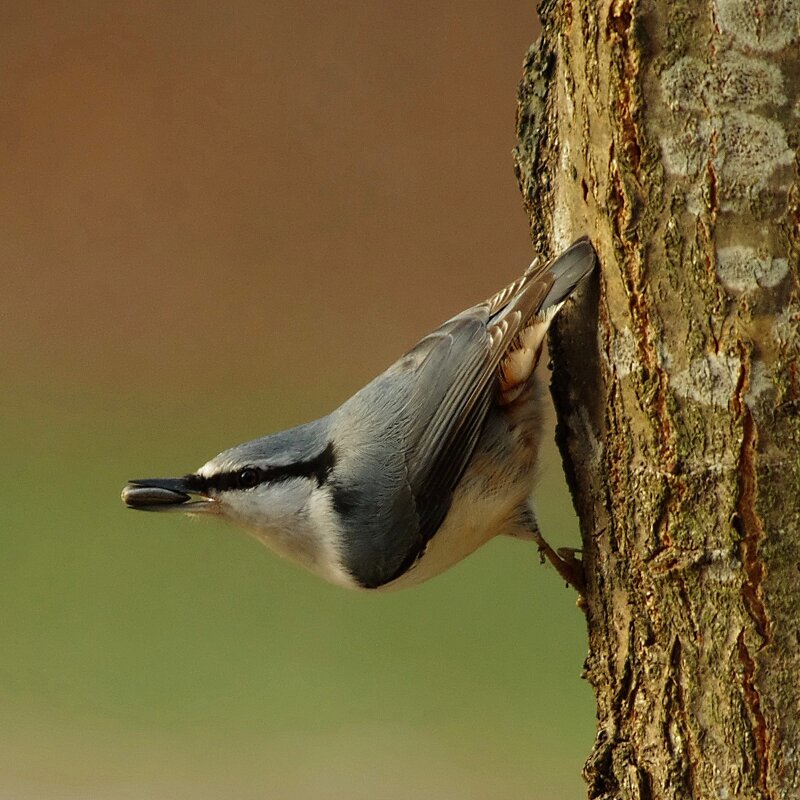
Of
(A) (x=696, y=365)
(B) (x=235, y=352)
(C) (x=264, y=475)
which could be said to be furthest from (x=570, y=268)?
(B) (x=235, y=352)

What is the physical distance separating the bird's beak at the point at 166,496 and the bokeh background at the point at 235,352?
2.29m

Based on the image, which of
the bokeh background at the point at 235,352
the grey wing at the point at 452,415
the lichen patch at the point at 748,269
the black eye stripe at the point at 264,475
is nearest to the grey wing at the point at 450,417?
the grey wing at the point at 452,415

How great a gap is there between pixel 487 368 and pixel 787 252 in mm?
702

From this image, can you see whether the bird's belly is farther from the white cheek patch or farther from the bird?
the white cheek patch

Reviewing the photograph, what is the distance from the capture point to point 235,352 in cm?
619

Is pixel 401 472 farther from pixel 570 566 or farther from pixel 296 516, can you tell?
pixel 570 566

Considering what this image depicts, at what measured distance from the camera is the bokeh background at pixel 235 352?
4.59 meters

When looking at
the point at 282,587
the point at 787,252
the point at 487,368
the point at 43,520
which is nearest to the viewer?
the point at 787,252

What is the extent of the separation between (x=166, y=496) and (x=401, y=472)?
1.43 feet

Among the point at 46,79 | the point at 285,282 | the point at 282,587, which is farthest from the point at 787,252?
the point at 46,79

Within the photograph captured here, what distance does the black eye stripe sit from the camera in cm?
220

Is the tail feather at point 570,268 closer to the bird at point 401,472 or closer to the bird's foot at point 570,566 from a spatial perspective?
the bird at point 401,472

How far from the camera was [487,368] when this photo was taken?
87.3 inches

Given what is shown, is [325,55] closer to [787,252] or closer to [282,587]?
[282,587]
